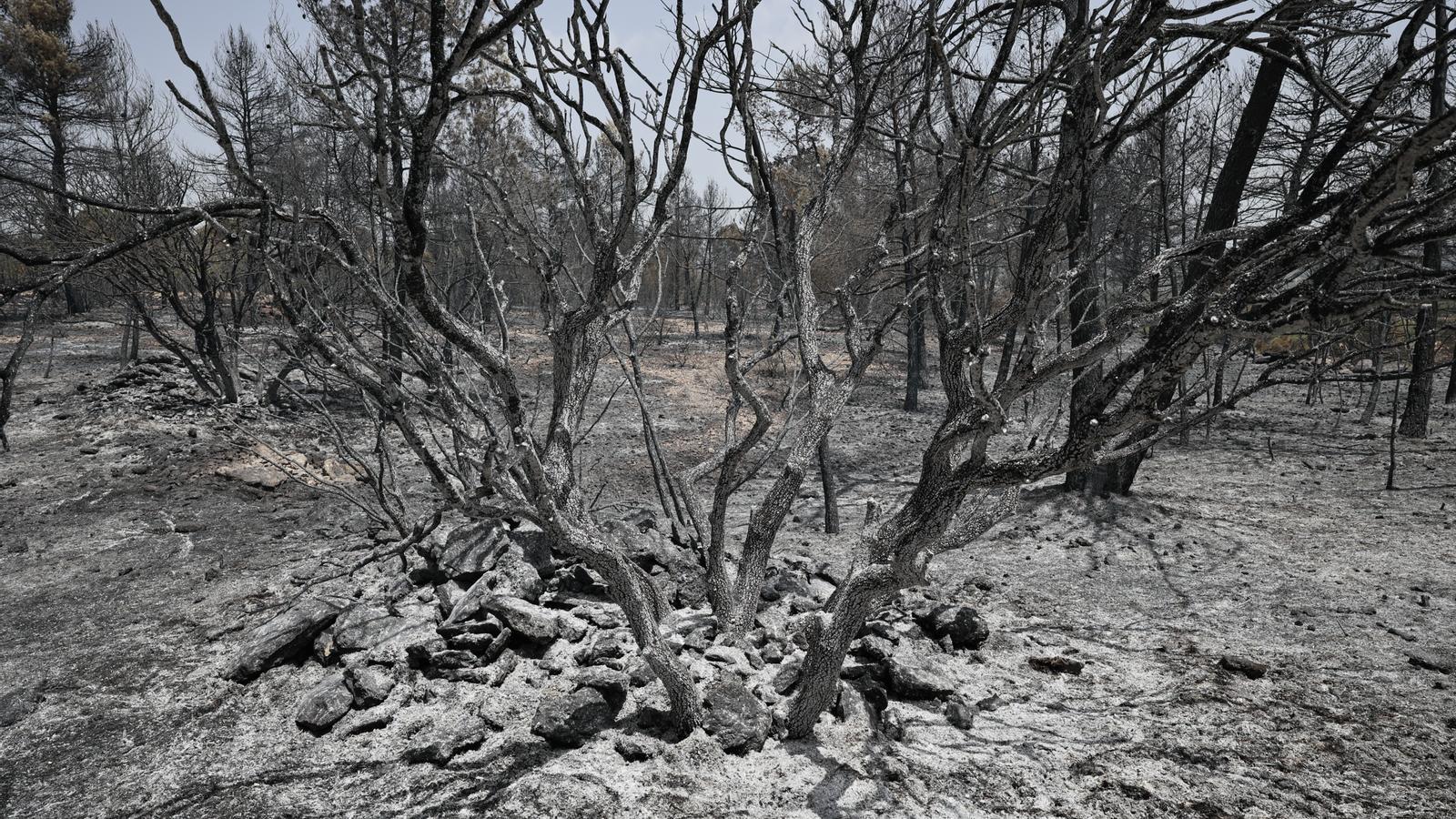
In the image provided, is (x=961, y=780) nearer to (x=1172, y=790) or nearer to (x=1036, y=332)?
(x=1172, y=790)

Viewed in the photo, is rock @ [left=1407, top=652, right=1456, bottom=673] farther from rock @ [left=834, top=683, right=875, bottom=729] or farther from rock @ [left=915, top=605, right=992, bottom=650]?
rock @ [left=834, top=683, right=875, bottom=729]

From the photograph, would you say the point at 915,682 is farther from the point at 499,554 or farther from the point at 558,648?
the point at 499,554

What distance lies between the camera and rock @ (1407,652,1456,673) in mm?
3699

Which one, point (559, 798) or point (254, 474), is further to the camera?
point (254, 474)

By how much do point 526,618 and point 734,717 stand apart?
1.30 metres

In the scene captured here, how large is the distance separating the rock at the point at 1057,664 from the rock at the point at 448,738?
2898mm

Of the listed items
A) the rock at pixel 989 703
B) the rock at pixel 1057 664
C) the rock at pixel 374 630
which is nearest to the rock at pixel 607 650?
the rock at pixel 374 630

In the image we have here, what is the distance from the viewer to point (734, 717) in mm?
3133

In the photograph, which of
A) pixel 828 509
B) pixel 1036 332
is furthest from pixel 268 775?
pixel 828 509

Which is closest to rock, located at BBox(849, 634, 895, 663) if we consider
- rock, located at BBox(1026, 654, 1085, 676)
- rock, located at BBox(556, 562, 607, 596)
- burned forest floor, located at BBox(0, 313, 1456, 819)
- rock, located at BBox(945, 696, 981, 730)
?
burned forest floor, located at BBox(0, 313, 1456, 819)

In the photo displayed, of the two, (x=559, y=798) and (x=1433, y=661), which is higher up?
(x=1433, y=661)

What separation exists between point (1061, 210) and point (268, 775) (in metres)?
3.73

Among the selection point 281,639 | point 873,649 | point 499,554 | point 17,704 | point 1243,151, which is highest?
point 1243,151

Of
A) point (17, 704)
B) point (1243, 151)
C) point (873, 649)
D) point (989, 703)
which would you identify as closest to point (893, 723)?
point (873, 649)
